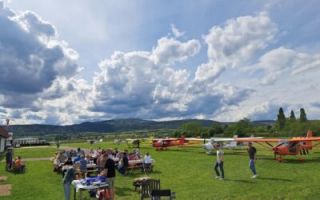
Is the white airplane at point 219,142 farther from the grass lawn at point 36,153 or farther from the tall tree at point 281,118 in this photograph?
the tall tree at point 281,118

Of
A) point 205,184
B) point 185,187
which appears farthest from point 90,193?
point 205,184

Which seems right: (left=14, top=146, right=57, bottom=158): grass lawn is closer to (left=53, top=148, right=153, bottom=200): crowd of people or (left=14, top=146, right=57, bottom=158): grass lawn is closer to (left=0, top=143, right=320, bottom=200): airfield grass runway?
(left=53, top=148, right=153, bottom=200): crowd of people

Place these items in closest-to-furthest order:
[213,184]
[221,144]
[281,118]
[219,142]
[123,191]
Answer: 1. [123,191]
2. [213,184]
3. [221,144]
4. [219,142]
5. [281,118]

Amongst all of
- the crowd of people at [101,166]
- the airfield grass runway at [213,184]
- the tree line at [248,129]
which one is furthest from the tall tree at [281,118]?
the crowd of people at [101,166]

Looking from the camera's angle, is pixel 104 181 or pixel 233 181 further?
pixel 233 181

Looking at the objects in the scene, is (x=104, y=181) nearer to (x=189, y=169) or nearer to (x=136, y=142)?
(x=189, y=169)

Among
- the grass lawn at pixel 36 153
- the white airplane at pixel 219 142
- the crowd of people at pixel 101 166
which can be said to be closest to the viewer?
the crowd of people at pixel 101 166

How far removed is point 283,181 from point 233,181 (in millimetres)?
2545

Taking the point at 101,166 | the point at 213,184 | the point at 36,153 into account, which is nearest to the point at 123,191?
the point at 101,166

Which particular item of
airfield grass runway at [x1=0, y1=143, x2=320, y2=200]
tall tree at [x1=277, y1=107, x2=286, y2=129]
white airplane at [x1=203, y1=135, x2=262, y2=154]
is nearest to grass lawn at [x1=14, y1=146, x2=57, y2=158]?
white airplane at [x1=203, y1=135, x2=262, y2=154]

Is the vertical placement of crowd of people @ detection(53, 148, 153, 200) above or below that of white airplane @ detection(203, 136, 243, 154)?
below

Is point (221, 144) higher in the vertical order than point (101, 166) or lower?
higher

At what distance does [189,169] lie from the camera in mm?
25234

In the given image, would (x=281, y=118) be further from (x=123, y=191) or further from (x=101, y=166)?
(x=101, y=166)
